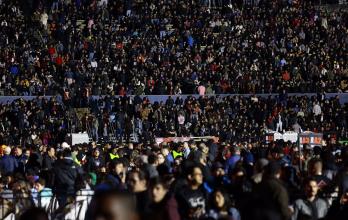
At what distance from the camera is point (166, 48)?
142ft

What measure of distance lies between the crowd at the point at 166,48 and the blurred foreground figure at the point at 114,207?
106 ft

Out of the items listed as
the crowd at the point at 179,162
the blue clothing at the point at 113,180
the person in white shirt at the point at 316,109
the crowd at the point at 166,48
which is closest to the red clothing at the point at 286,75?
the crowd at the point at 166,48

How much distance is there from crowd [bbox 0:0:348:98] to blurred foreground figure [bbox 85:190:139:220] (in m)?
32.3

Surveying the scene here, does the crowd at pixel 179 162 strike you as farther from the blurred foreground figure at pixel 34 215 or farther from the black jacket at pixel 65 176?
the blurred foreground figure at pixel 34 215

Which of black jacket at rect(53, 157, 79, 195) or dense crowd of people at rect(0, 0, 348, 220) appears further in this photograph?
dense crowd of people at rect(0, 0, 348, 220)

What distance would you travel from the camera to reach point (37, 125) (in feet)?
116

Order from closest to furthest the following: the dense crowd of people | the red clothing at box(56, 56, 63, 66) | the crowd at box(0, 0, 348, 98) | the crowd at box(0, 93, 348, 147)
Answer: the crowd at box(0, 93, 348, 147)
the dense crowd of people
the crowd at box(0, 0, 348, 98)
the red clothing at box(56, 56, 63, 66)

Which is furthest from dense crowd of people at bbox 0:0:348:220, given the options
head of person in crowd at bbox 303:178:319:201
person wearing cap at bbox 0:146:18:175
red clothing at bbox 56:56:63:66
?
head of person in crowd at bbox 303:178:319:201

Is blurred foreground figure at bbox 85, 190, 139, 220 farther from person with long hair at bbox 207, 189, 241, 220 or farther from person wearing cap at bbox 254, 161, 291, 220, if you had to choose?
person with long hair at bbox 207, 189, 241, 220

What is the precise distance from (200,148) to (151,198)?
8.00 metres

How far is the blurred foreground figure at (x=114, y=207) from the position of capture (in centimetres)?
615

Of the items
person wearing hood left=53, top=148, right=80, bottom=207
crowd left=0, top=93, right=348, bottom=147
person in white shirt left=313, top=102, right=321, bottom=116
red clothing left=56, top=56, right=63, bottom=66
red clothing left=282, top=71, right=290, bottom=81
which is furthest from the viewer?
red clothing left=282, top=71, right=290, bottom=81

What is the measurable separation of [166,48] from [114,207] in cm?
3733

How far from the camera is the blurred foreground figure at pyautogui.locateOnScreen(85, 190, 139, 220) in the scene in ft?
20.2
